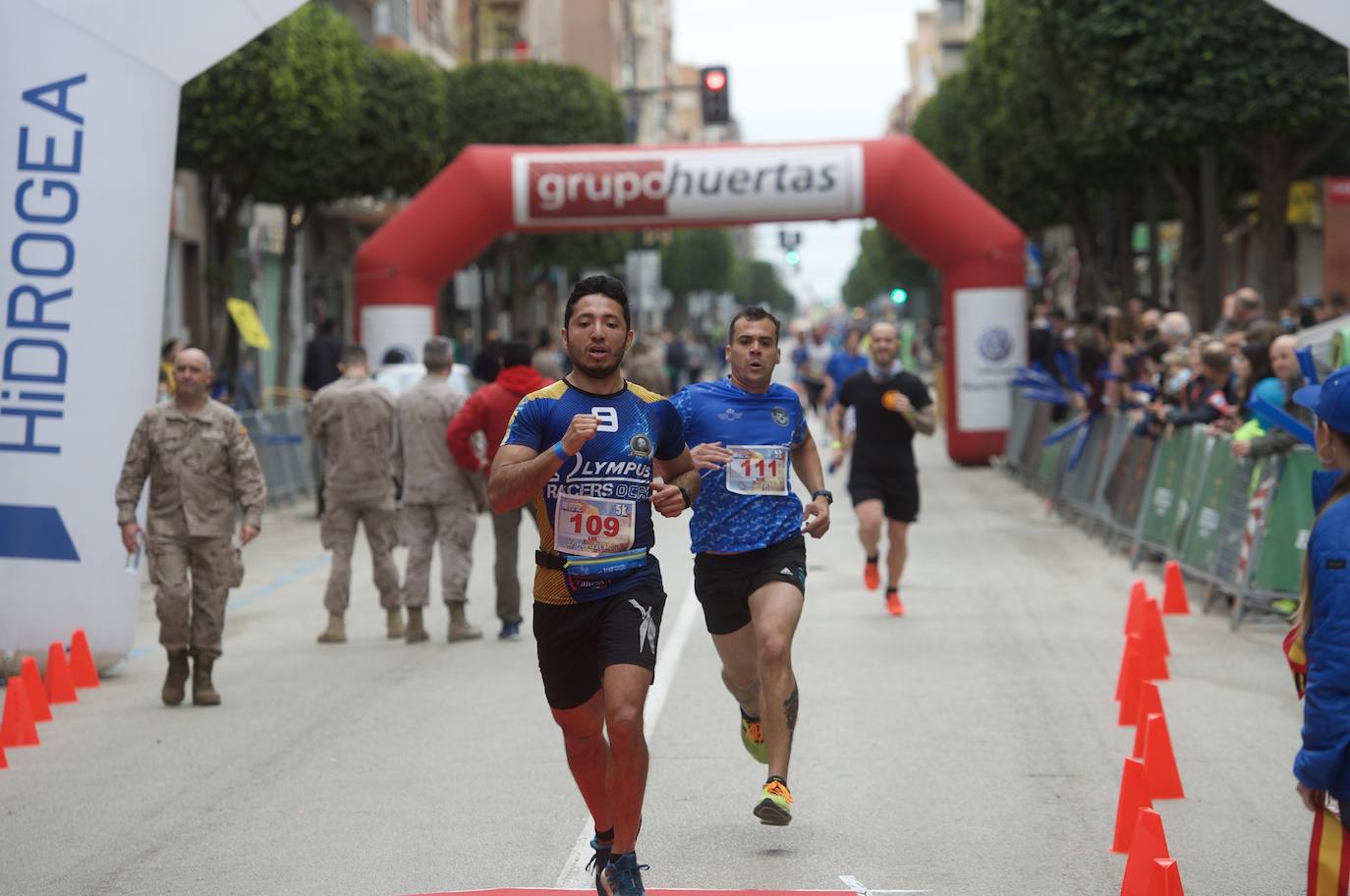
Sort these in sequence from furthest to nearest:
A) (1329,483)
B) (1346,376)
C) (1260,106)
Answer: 1. (1260,106)
2. (1329,483)
3. (1346,376)

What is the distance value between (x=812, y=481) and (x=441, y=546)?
18.2 ft

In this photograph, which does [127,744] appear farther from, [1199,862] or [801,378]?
[801,378]

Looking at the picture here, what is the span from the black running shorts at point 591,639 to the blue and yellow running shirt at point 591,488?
4 centimetres

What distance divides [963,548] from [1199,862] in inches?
454

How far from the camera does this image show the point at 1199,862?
268 inches

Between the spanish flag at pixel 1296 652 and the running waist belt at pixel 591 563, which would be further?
the running waist belt at pixel 591 563

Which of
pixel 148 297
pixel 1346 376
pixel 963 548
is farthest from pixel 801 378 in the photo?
pixel 1346 376

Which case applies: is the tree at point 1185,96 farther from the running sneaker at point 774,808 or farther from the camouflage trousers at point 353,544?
the running sneaker at point 774,808

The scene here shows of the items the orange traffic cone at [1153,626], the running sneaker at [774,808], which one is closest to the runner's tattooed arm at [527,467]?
the running sneaker at [774,808]

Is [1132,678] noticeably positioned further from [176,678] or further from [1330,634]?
[1330,634]

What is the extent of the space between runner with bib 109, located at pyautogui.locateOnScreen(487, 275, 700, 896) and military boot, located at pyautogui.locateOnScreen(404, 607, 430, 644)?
273 inches

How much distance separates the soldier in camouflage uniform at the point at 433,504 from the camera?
42.6ft

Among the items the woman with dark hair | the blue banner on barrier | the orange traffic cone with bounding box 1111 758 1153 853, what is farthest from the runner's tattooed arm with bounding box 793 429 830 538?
the blue banner on barrier

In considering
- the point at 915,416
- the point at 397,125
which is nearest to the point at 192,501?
the point at 915,416
